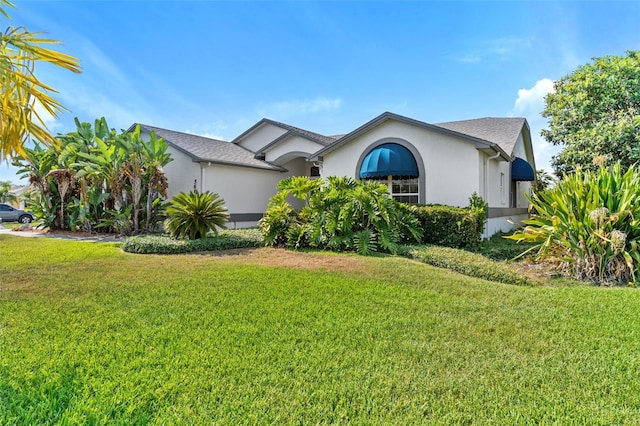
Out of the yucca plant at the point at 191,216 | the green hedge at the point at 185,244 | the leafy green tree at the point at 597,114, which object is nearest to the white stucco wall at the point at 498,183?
the leafy green tree at the point at 597,114

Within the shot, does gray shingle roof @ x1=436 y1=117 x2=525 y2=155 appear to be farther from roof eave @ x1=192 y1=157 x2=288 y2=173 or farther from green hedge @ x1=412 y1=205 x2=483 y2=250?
roof eave @ x1=192 y1=157 x2=288 y2=173

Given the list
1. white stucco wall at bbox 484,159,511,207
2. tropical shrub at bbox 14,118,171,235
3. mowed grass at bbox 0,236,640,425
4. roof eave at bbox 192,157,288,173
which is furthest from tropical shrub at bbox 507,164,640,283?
tropical shrub at bbox 14,118,171,235

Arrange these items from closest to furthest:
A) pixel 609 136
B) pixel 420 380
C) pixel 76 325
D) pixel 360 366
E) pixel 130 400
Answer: pixel 130 400
pixel 420 380
pixel 360 366
pixel 76 325
pixel 609 136

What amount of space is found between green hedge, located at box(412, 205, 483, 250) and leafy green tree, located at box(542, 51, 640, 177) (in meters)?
11.5

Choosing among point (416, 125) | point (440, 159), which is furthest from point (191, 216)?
point (440, 159)

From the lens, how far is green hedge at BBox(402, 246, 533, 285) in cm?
893

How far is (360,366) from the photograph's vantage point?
13.3 ft

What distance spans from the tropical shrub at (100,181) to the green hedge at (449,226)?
43.0 feet

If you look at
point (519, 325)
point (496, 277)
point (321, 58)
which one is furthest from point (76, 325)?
point (321, 58)

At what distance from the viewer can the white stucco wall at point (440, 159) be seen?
51.4 ft

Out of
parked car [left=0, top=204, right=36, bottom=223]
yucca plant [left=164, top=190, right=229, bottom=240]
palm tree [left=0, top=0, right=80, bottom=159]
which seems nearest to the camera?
palm tree [left=0, top=0, right=80, bottom=159]

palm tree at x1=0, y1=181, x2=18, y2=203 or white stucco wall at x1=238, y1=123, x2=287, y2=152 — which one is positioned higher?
white stucco wall at x1=238, y1=123, x2=287, y2=152

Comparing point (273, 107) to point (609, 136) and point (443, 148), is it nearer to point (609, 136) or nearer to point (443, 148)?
point (443, 148)

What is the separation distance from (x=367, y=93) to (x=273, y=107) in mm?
8826
